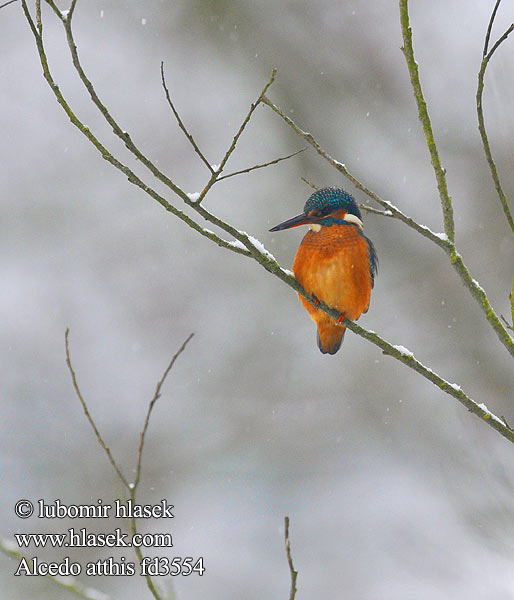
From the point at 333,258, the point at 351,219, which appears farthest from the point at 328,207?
the point at 333,258

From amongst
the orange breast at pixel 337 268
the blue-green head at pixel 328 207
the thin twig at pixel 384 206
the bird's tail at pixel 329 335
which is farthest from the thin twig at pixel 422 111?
the bird's tail at pixel 329 335

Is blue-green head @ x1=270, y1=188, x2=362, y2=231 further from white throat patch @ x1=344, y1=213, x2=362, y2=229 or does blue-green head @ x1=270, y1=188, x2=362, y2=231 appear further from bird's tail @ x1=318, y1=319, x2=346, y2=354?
bird's tail @ x1=318, y1=319, x2=346, y2=354

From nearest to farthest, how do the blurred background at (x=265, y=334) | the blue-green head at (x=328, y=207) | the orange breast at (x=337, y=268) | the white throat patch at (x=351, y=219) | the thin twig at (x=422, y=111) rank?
the thin twig at (x=422, y=111) < the orange breast at (x=337, y=268) < the blue-green head at (x=328, y=207) < the white throat patch at (x=351, y=219) < the blurred background at (x=265, y=334)

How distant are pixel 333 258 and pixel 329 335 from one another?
1.58 ft

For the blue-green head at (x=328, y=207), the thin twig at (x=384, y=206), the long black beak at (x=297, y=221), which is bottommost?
the thin twig at (x=384, y=206)

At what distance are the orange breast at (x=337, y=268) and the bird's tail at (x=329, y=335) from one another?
3.0 inches

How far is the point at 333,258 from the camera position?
11.5 feet

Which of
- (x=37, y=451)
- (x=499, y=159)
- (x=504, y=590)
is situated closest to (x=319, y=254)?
(x=504, y=590)

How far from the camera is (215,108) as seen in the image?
9297mm

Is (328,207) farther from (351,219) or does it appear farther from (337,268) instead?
(337,268)

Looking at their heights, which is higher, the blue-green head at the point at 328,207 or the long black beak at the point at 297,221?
the blue-green head at the point at 328,207

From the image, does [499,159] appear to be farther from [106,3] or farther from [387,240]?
[106,3]

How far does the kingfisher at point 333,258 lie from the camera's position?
3418 mm

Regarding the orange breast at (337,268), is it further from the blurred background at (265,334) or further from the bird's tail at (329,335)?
the blurred background at (265,334)
